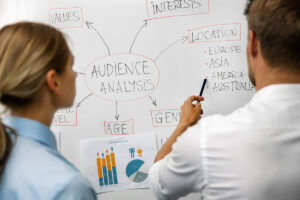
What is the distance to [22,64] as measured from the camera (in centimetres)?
63

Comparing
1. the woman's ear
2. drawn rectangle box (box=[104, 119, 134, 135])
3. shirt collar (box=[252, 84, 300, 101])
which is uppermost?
the woman's ear

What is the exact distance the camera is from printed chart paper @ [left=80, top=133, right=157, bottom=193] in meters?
1.18

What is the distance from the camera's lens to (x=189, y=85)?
3.70 ft

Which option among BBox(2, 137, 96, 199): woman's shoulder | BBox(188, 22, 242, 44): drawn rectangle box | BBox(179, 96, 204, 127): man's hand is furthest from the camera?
BBox(188, 22, 242, 44): drawn rectangle box

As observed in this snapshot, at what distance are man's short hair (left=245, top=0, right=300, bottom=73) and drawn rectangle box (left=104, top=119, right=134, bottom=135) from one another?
0.64 meters

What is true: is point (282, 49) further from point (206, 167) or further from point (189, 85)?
point (189, 85)

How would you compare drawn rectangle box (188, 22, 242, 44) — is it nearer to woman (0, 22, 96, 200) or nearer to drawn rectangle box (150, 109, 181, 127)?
drawn rectangle box (150, 109, 181, 127)

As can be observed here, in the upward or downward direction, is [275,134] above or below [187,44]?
below

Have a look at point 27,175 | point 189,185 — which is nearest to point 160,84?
point 189,185

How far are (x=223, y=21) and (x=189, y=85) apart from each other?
0.83ft

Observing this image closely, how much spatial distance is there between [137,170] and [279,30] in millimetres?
765

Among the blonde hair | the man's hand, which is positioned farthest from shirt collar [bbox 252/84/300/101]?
the blonde hair

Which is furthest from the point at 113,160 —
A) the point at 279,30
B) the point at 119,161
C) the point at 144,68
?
the point at 279,30

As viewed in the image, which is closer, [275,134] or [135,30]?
[275,134]
